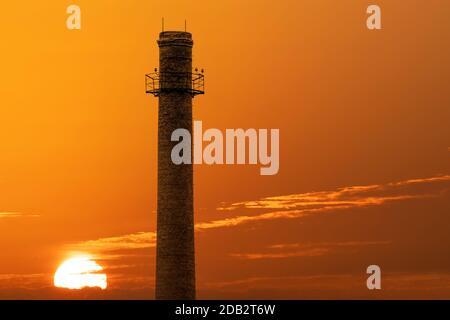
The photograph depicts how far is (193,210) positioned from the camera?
7700cm

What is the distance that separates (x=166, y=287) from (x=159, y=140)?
735cm

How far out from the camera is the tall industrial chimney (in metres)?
76.1

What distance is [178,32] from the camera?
254 ft

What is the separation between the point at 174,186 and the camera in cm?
7638

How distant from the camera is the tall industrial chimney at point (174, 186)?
76.1 metres
